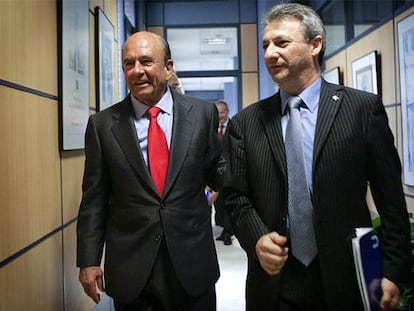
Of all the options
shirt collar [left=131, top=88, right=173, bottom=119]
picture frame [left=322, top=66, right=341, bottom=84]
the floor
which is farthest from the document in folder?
picture frame [left=322, top=66, right=341, bottom=84]

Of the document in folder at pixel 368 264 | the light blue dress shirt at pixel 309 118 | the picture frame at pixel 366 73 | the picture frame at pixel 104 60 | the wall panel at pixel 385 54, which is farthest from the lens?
the picture frame at pixel 366 73

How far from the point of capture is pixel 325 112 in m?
1.35

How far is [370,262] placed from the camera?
1164mm

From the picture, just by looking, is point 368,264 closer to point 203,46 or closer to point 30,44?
point 30,44

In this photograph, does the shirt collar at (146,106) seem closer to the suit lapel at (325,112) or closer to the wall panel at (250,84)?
the suit lapel at (325,112)

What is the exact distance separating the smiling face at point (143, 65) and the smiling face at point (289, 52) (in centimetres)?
51

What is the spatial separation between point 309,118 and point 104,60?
7.69ft

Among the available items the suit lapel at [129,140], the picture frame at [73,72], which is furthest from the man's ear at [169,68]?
the picture frame at [73,72]

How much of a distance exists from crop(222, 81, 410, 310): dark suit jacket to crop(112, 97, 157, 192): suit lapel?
1.48 feet

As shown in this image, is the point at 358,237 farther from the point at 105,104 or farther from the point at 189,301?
the point at 105,104

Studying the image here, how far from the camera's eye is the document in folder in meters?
1.10

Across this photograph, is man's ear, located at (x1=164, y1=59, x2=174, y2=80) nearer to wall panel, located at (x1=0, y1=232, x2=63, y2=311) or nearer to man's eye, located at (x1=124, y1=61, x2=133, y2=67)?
man's eye, located at (x1=124, y1=61, x2=133, y2=67)

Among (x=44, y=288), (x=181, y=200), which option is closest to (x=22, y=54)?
(x=181, y=200)

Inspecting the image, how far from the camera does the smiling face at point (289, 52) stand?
1.36 metres
